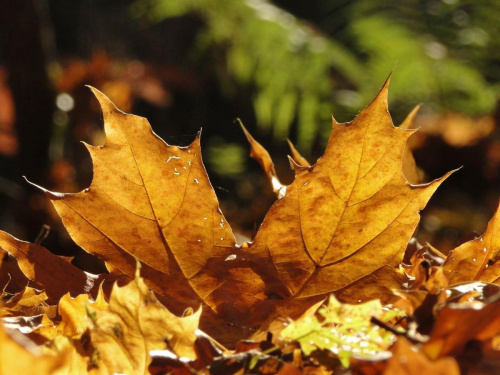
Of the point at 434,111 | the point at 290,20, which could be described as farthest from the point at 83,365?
the point at 434,111

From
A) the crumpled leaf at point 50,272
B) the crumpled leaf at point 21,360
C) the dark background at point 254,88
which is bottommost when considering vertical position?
the dark background at point 254,88

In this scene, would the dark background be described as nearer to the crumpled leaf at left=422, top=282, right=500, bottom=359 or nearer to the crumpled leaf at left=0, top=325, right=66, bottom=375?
the crumpled leaf at left=422, top=282, right=500, bottom=359

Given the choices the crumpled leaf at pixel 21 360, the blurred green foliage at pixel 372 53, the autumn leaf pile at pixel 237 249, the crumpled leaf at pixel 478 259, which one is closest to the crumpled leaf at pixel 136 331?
the autumn leaf pile at pixel 237 249

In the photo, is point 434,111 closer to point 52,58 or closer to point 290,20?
point 290,20

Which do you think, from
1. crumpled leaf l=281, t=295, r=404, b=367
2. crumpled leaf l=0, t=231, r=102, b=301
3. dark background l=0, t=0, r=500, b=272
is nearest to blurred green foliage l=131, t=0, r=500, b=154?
dark background l=0, t=0, r=500, b=272

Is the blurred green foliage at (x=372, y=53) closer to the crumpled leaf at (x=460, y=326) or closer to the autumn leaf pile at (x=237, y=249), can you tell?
the autumn leaf pile at (x=237, y=249)

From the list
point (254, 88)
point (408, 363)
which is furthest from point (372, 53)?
point (408, 363)

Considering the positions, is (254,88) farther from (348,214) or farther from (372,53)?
(348,214)

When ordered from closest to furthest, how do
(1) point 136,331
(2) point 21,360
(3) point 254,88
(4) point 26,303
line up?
(2) point 21,360 < (1) point 136,331 < (4) point 26,303 < (3) point 254,88
